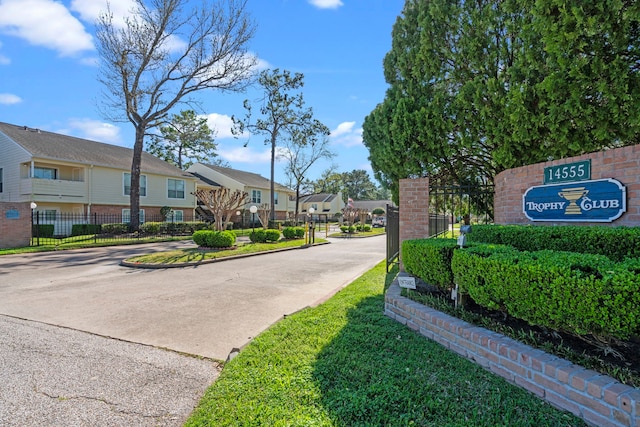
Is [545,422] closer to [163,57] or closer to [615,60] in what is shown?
[615,60]

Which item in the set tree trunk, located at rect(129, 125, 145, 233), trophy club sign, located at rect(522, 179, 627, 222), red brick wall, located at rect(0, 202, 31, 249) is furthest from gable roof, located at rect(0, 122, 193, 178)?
trophy club sign, located at rect(522, 179, 627, 222)

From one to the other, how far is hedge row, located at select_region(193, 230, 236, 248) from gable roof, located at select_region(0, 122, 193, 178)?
13.2 m

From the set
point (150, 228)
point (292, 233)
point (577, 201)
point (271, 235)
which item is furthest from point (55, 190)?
point (577, 201)

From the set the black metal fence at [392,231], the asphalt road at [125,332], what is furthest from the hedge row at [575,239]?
the black metal fence at [392,231]

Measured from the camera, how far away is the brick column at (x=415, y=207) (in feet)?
22.1

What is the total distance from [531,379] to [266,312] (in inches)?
156

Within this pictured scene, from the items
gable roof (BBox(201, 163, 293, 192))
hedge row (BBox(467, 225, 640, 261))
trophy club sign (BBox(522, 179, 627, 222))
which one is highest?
gable roof (BBox(201, 163, 293, 192))

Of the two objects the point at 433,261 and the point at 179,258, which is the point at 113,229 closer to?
the point at 179,258

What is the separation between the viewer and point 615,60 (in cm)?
427

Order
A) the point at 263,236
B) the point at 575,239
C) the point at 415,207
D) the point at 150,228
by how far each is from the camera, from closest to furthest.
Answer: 1. the point at 575,239
2. the point at 415,207
3. the point at 263,236
4. the point at 150,228

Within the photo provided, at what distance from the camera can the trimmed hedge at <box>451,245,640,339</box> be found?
2.28m

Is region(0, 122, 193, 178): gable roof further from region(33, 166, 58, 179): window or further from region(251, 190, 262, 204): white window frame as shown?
region(251, 190, 262, 204): white window frame

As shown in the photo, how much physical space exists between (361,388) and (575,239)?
3023 millimetres

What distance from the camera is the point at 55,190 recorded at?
20.9 m
